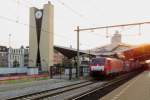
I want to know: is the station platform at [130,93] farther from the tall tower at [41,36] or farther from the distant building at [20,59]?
the distant building at [20,59]

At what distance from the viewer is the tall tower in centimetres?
8731

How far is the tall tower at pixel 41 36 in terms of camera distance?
3438 inches

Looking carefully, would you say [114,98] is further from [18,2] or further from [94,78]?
[94,78]

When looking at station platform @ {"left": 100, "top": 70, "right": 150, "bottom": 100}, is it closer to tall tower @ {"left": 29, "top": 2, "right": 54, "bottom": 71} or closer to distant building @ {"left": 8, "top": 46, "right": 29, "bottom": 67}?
tall tower @ {"left": 29, "top": 2, "right": 54, "bottom": 71}

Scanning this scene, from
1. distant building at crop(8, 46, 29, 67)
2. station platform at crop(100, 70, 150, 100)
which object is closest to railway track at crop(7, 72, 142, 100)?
station platform at crop(100, 70, 150, 100)

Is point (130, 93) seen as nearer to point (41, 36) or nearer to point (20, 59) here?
point (41, 36)

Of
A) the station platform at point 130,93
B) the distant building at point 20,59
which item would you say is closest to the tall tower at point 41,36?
the distant building at point 20,59

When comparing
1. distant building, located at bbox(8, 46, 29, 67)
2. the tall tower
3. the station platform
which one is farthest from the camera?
distant building, located at bbox(8, 46, 29, 67)

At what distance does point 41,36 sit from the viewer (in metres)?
89.3

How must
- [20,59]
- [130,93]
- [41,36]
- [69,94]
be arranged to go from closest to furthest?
[130,93] → [69,94] → [41,36] → [20,59]

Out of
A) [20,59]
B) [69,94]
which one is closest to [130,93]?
[69,94]

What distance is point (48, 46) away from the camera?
87312 millimetres

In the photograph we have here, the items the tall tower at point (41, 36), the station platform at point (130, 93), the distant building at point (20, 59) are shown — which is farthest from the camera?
the distant building at point (20, 59)

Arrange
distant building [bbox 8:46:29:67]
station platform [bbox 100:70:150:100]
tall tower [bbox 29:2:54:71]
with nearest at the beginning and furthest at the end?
station platform [bbox 100:70:150:100] < tall tower [bbox 29:2:54:71] < distant building [bbox 8:46:29:67]
